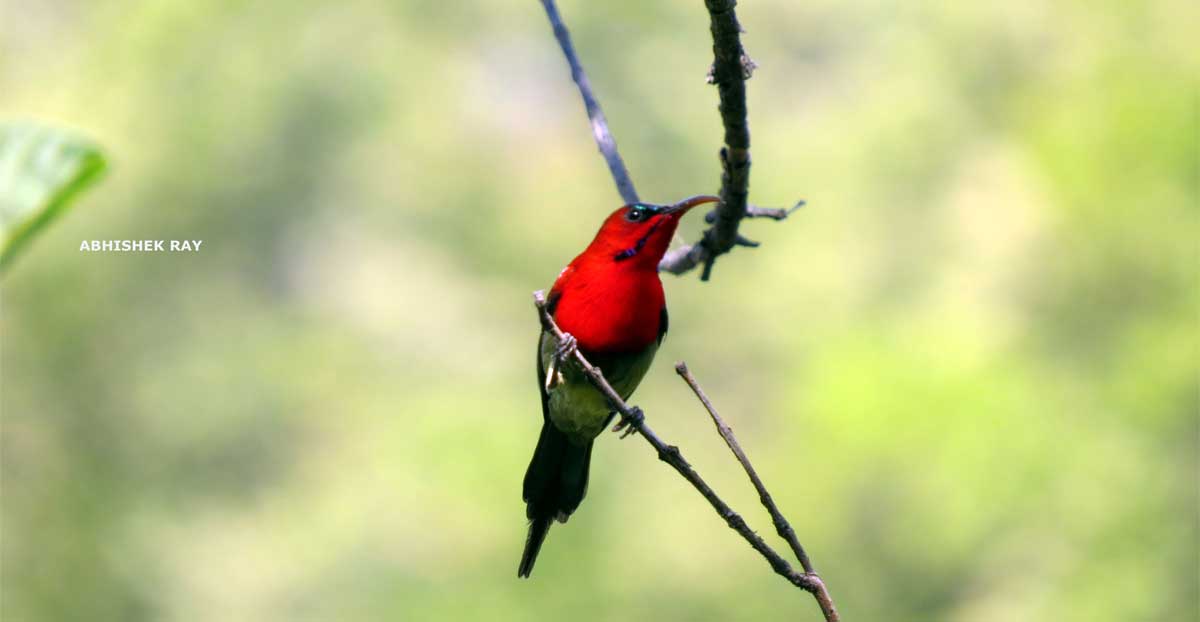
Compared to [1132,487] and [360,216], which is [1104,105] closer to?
[1132,487]

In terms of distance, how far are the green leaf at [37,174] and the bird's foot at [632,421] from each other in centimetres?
122

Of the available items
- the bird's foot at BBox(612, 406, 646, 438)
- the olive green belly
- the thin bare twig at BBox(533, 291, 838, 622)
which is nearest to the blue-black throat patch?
the olive green belly

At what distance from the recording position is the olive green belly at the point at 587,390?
342cm

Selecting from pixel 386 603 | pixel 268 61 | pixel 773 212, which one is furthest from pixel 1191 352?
pixel 268 61

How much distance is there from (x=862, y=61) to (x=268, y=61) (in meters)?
9.05

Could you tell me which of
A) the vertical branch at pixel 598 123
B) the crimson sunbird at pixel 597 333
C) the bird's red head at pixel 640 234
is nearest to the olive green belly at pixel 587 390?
the crimson sunbird at pixel 597 333

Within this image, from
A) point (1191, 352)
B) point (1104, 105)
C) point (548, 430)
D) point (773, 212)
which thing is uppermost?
point (773, 212)

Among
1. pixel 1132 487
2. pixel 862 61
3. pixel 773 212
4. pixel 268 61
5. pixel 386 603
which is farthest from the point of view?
pixel 862 61

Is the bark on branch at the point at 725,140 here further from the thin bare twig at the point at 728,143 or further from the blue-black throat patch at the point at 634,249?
the blue-black throat patch at the point at 634,249

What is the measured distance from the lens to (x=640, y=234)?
346 cm

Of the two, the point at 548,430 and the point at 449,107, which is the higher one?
the point at 548,430

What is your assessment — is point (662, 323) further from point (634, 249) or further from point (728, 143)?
point (728, 143)

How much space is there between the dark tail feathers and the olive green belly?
54mm

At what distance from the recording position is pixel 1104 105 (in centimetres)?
1345
